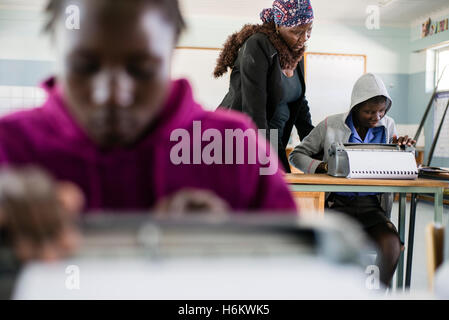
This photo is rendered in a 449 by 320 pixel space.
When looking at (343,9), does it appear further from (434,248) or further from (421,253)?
(434,248)

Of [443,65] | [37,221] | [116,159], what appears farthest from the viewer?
[443,65]

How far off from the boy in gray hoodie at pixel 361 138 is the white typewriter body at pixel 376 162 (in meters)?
0.11

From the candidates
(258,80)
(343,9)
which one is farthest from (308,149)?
(343,9)

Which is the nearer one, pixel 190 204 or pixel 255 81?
pixel 190 204

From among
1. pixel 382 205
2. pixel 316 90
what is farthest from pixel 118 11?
pixel 316 90

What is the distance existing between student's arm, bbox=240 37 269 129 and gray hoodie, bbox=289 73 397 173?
0.37 metres

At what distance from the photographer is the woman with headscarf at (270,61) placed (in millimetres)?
1250

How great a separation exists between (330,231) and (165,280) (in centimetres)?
9

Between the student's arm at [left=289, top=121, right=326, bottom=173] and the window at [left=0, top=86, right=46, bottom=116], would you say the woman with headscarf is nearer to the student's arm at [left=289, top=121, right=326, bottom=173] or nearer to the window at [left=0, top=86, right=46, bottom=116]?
the student's arm at [left=289, top=121, right=326, bottom=173]

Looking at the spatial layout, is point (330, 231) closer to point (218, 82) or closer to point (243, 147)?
point (243, 147)

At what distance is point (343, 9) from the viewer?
3625mm

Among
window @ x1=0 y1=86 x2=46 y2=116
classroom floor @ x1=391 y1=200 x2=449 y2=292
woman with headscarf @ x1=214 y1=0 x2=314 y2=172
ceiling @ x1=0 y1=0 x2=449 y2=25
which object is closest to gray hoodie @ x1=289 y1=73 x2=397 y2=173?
woman with headscarf @ x1=214 y1=0 x2=314 y2=172

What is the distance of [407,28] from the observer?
13.4 ft

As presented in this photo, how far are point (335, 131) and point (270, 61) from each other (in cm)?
44
